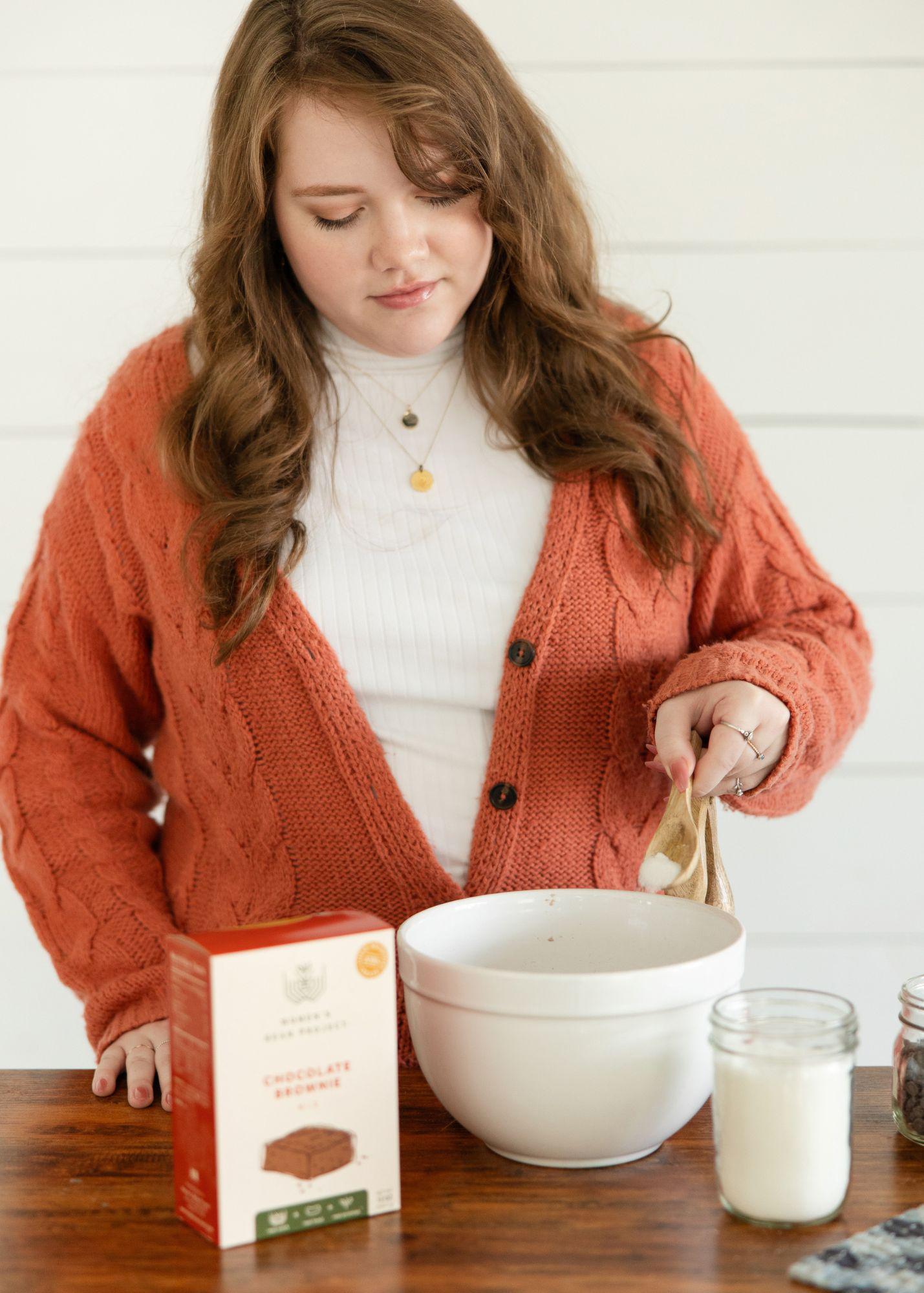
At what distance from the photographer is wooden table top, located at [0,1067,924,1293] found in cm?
72

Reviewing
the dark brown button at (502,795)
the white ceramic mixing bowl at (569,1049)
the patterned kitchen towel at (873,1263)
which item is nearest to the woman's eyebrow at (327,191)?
the dark brown button at (502,795)

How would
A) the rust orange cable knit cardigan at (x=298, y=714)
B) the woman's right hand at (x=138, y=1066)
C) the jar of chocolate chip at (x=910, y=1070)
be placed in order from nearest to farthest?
the jar of chocolate chip at (x=910, y=1070) → the woman's right hand at (x=138, y=1066) → the rust orange cable knit cardigan at (x=298, y=714)

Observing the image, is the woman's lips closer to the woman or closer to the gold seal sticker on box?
the woman

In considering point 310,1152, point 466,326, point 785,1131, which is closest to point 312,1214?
point 310,1152

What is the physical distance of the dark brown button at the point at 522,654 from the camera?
1241 millimetres

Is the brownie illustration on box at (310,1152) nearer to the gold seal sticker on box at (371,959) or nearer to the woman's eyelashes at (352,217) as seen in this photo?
the gold seal sticker on box at (371,959)

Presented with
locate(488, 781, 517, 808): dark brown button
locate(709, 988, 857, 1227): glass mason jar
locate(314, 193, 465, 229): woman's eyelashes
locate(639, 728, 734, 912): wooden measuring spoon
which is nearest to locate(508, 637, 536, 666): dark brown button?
locate(488, 781, 517, 808): dark brown button

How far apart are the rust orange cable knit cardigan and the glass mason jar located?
0.40 m

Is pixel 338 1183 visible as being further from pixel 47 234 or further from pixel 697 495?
pixel 47 234

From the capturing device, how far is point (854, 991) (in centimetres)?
190

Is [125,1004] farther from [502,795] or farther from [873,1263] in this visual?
[873,1263]

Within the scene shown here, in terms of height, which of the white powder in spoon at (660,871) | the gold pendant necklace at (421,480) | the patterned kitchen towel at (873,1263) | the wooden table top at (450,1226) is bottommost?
the wooden table top at (450,1226)

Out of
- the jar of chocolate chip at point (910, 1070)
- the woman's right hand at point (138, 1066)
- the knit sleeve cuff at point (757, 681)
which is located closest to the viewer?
the jar of chocolate chip at point (910, 1070)

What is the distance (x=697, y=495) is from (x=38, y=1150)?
867 mm
